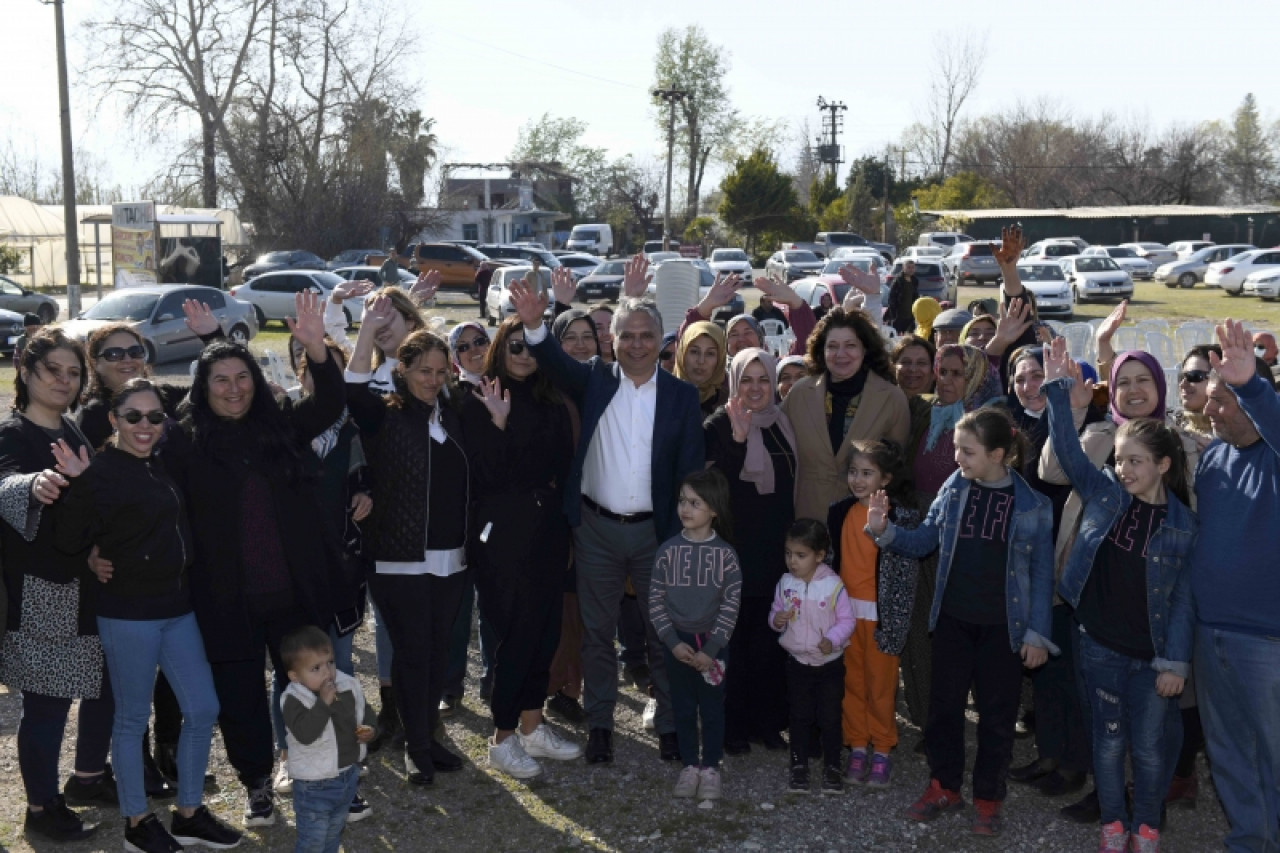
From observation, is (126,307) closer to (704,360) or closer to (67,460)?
(704,360)

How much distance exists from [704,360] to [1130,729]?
2560 millimetres

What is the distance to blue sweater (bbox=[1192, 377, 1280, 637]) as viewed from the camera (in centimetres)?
399

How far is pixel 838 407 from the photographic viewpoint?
5559mm

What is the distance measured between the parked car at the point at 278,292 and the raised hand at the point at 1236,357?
2643 cm

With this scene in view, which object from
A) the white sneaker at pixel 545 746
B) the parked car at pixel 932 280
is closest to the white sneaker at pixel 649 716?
the white sneaker at pixel 545 746

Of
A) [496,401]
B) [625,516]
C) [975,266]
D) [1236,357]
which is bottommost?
[625,516]

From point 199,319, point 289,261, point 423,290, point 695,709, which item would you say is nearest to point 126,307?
point 423,290

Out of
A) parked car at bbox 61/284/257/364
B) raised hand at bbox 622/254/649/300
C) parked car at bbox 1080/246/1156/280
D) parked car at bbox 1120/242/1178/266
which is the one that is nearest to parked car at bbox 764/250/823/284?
parked car at bbox 1080/246/1156/280

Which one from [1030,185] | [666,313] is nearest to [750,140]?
[1030,185]

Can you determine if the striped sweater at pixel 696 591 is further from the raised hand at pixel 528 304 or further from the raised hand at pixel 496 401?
the raised hand at pixel 528 304

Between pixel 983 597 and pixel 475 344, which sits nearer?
pixel 983 597

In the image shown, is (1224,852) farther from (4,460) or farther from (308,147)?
(308,147)

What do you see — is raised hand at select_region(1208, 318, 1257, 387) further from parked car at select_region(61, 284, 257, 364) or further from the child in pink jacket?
parked car at select_region(61, 284, 257, 364)

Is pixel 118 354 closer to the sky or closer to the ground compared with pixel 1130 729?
closer to the sky
